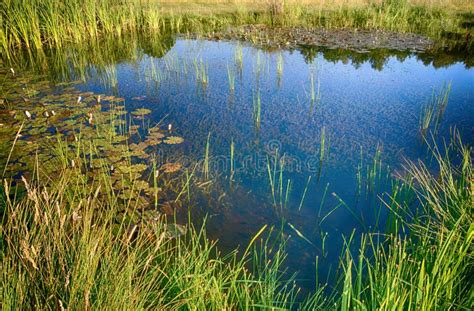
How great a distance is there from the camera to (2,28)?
20.2ft

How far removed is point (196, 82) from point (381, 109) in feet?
8.32

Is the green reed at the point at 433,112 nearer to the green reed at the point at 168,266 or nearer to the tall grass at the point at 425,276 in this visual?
the green reed at the point at 168,266

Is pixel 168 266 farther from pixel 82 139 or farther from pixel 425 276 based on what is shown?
pixel 82 139

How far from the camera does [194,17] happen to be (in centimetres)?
981

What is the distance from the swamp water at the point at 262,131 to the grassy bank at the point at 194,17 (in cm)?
78

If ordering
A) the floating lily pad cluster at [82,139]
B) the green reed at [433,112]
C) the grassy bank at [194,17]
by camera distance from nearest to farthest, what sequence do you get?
1. the floating lily pad cluster at [82,139]
2. the green reed at [433,112]
3. the grassy bank at [194,17]

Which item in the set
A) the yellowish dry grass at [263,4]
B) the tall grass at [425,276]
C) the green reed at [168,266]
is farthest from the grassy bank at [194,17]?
the tall grass at [425,276]

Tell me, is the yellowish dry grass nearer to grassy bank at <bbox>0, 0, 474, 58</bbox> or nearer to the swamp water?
→ grassy bank at <bbox>0, 0, 474, 58</bbox>

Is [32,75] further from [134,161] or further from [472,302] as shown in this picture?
[472,302]

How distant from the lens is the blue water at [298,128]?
2.77 m

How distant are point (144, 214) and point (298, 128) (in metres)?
2.01

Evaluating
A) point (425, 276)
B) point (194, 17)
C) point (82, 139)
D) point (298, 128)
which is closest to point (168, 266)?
point (425, 276)

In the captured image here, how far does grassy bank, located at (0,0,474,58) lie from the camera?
21.4 feet

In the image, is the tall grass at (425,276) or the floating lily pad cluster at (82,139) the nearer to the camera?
the tall grass at (425,276)
